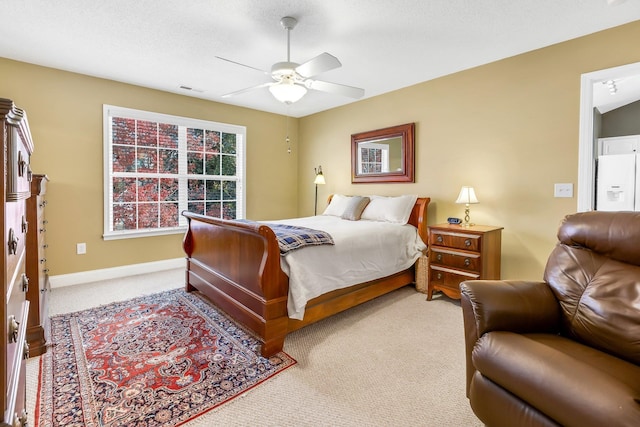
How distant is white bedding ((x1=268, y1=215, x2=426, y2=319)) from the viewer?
2.27 meters

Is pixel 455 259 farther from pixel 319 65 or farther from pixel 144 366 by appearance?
pixel 144 366

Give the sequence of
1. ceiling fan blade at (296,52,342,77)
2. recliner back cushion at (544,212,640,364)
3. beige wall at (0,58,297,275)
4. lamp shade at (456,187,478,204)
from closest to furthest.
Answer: recliner back cushion at (544,212,640,364) < ceiling fan blade at (296,52,342,77) < lamp shade at (456,187,478,204) < beige wall at (0,58,297,275)

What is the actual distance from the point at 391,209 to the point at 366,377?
2209 mm

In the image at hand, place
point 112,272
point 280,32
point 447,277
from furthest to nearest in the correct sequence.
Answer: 1. point 112,272
2. point 447,277
3. point 280,32

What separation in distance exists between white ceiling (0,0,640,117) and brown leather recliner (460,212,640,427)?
1.54 m

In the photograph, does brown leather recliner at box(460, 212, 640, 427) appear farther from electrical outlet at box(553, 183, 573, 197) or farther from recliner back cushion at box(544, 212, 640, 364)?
electrical outlet at box(553, 183, 573, 197)

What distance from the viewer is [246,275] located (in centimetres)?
241

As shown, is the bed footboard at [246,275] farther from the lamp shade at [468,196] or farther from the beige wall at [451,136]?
the lamp shade at [468,196]

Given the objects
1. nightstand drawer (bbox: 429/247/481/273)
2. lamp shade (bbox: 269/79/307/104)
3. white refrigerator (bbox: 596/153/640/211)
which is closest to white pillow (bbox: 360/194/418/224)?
nightstand drawer (bbox: 429/247/481/273)

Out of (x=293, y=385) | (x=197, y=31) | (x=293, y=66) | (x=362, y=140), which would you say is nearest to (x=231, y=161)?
(x=362, y=140)

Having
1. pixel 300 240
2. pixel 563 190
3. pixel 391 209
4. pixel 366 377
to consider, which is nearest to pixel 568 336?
pixel 366 377

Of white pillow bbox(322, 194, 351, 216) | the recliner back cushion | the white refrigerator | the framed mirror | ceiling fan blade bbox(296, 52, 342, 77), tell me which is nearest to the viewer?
the recliner back cushion

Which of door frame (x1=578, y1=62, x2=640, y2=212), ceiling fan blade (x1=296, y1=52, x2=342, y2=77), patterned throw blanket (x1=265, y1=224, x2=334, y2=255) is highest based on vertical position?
ceiling fan blade (x1=296, y1=52, x2=342, y2=77)

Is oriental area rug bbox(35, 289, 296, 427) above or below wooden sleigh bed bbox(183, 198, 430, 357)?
below
